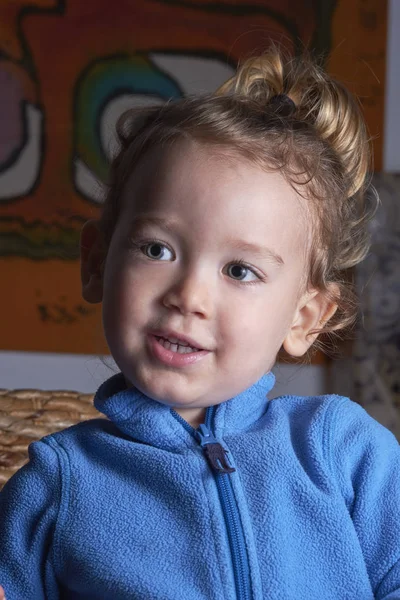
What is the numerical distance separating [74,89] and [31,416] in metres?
2.02

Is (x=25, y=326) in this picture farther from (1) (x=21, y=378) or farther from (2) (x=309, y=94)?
(2) (x=309, y=94)

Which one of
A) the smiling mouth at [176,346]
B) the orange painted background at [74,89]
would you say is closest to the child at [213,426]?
the smiling mouth at [176,346]

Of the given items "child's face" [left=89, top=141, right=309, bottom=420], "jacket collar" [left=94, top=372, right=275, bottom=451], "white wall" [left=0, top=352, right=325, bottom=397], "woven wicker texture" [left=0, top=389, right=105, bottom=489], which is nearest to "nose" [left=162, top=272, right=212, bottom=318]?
"child's face" [left=89, top=141, right=309, bottom=420]

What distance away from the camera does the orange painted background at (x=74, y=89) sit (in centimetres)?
300

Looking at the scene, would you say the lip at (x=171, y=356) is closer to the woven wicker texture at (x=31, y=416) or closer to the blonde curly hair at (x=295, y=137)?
the blonde curly hair at (x=295, y=137)

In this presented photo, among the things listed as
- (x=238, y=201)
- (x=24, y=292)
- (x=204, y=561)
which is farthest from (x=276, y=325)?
(x=24, y=292)

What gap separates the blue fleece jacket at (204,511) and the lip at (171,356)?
83mm

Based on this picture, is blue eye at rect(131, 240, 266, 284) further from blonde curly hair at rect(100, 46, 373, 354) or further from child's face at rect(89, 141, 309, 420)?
blonde curly hair at rect(100, 46, 373, 354)

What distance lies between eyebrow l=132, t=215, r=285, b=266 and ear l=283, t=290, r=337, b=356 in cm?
10

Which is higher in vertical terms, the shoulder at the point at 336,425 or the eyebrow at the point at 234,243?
the eyebrow at the point at 234,243

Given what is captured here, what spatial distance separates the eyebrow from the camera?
0.78 metres

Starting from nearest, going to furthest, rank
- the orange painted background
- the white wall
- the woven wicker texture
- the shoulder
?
the shoulder
the woven wicker texture
the orange painted background
the white wall

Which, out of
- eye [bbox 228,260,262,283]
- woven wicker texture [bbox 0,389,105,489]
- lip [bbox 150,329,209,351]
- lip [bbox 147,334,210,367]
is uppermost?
eye [bbox 228,260,262,283]

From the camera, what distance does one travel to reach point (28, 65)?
10.1 feet
